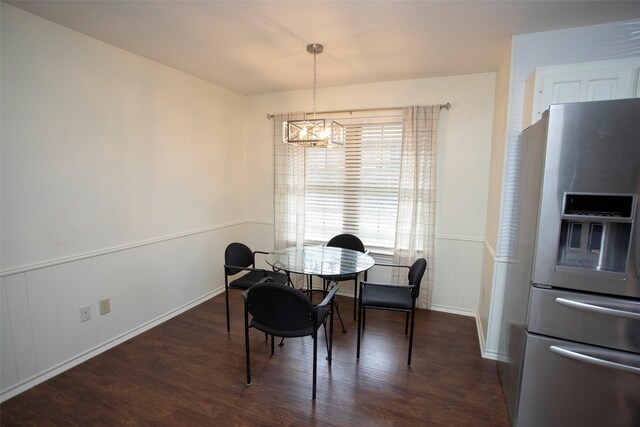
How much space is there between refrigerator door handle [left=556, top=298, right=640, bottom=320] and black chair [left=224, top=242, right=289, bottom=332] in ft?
6.96

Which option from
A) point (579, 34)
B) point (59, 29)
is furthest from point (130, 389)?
point (579, 34)

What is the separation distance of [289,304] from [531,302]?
1377mm

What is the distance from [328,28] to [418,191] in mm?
1891

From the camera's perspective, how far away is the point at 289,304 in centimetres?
191

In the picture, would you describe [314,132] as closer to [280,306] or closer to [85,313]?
[280,306]

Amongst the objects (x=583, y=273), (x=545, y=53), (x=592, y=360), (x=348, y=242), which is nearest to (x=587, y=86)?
(x=545, y=53)

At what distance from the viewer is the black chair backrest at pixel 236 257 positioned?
291 cm

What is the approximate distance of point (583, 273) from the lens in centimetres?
152

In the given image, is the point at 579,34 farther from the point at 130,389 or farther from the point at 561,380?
the point at 130,389

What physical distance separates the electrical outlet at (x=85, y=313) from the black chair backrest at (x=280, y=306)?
1.44 m

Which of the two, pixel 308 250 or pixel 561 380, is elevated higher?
pixel 308 250

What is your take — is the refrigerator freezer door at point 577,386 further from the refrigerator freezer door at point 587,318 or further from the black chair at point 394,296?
the black chair at point 394,296

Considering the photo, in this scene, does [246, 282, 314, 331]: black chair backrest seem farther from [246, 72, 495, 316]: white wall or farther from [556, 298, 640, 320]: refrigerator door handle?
[246, 72, 495, 316]: white wall

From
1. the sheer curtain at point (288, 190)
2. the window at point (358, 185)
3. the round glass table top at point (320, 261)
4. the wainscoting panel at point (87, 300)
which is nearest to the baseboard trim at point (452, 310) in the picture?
the window at point (358, 185)
